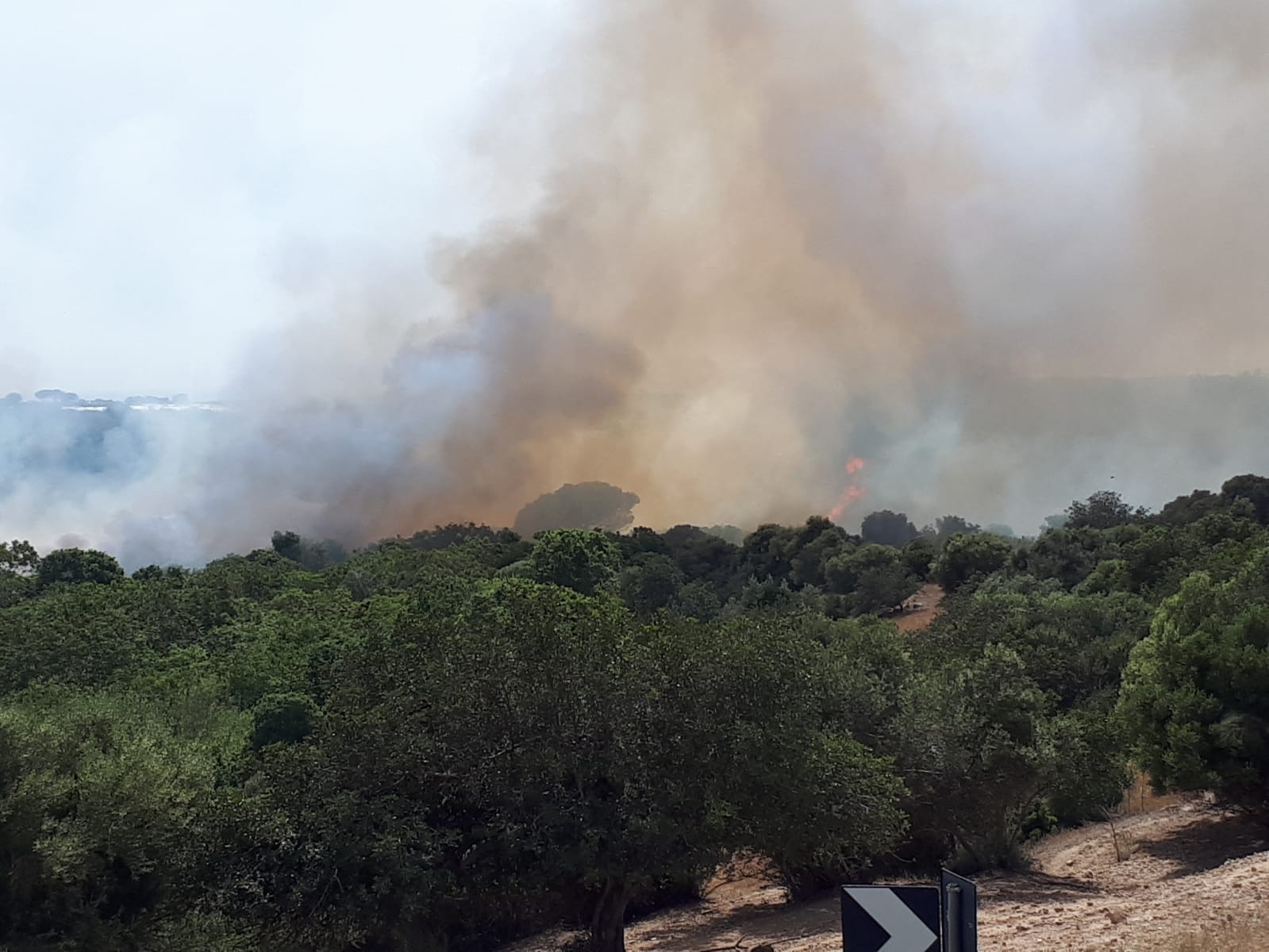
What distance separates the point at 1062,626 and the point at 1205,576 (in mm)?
27023

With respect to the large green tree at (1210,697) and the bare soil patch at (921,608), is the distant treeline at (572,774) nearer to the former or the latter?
the large green tree at (1210,697)

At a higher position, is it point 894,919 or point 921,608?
point 921,608

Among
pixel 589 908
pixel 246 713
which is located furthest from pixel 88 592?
pixel 589 908

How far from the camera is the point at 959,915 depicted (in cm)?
454

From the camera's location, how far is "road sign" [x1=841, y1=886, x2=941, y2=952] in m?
4.69

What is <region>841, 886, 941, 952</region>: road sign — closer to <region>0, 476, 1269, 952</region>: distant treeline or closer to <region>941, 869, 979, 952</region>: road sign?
<region>941, 869, 979, 952</region>: road sign

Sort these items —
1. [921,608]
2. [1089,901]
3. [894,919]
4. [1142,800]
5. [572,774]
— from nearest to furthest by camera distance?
[894,919] → [1089,901] → [572,774] → [1142,800] → [921,608]

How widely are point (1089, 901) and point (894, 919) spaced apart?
17359mm

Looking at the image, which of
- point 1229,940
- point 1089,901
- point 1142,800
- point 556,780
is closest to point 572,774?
point 556,780

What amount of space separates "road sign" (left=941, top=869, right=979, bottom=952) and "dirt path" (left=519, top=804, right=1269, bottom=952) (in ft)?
30.9

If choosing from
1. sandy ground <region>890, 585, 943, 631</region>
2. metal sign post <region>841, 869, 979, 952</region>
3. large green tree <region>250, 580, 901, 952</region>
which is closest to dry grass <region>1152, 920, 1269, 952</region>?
large green tree <region>250, 580, 901, 952</region>

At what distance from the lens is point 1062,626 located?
53.3 m

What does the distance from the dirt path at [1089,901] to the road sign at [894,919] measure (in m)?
9.35

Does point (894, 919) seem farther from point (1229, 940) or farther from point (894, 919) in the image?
point (1229, 940)
